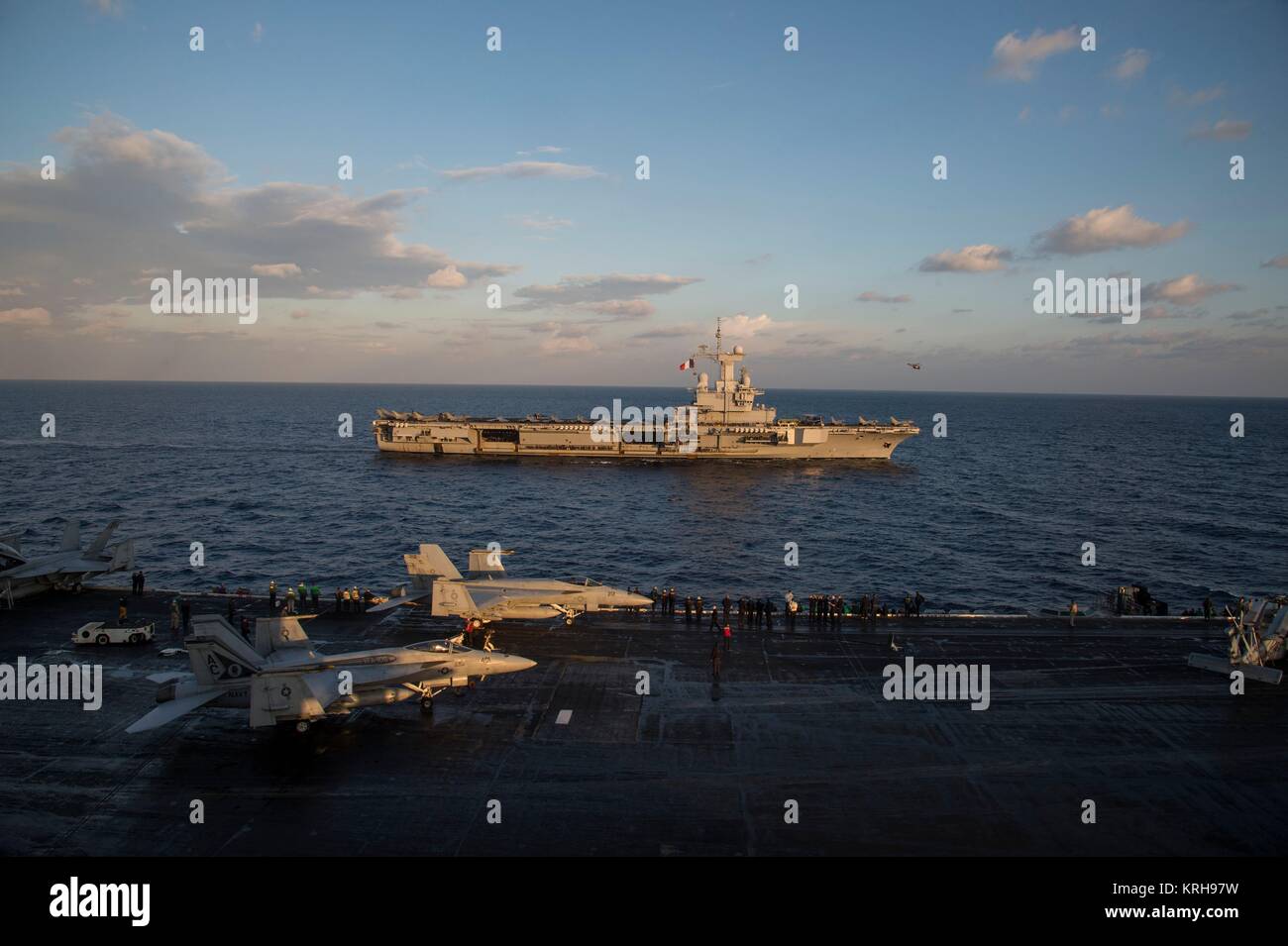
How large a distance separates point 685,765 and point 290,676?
537 inches

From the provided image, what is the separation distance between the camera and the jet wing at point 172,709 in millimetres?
24344

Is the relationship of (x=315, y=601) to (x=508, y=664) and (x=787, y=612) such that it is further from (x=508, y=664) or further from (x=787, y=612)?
(x=787, y=612)

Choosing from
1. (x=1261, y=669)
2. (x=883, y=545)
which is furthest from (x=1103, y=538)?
(x=1261, y=669)

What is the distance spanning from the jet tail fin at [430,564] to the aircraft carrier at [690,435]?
8108 cm

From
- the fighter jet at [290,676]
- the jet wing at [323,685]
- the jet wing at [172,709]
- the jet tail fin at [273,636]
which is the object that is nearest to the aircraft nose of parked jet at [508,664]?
the fighter jet at [290,676]

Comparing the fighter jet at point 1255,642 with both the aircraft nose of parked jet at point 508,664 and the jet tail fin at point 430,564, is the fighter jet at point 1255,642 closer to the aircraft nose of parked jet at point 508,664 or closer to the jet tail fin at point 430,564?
the aircraft nose of parked jet at point 508,664

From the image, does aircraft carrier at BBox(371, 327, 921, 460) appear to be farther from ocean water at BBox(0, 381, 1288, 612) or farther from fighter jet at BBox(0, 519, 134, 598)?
fighter jet at BBox(0, 519, 134, 598)

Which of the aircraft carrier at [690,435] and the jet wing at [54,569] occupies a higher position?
the aircraft carrier at [690,435]

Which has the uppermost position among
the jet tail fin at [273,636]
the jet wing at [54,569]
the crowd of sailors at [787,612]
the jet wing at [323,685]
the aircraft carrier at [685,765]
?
the jet wing at [54,569]

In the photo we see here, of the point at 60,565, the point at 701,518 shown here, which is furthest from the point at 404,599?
the point at 701,518

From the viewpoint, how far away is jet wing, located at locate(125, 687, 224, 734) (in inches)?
958
